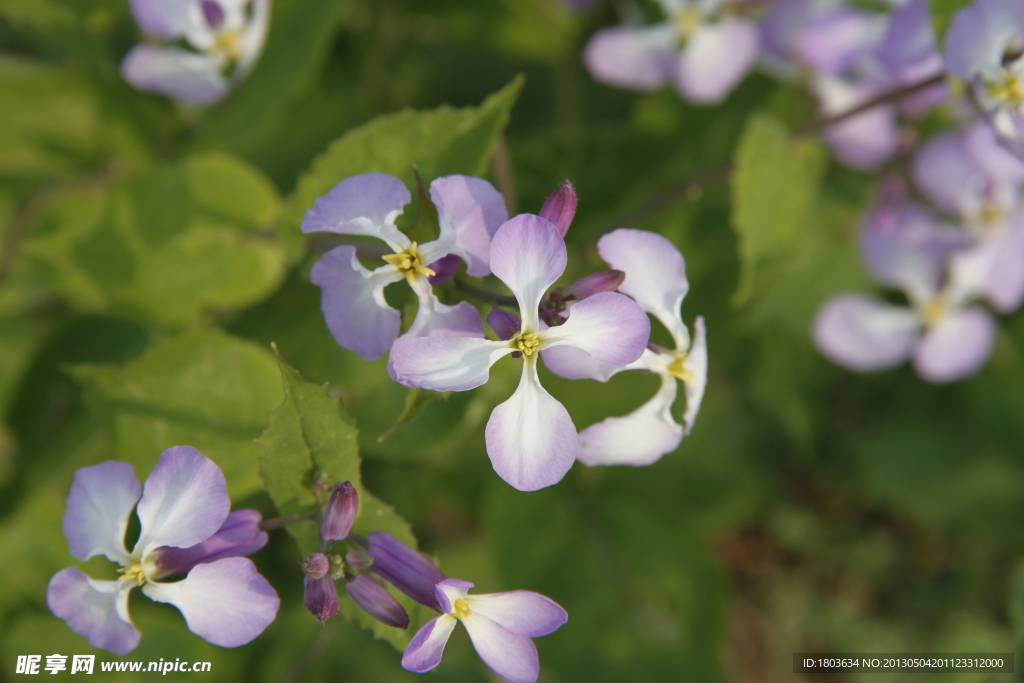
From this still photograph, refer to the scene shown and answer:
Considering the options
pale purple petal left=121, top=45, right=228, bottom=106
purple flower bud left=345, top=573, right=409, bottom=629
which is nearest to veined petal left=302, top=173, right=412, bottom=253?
purple flower bud left=345, top=573, right=409, bottom=629

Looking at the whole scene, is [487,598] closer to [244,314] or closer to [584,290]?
[584,290]

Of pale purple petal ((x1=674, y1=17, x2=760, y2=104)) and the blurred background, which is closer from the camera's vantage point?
the blurred background

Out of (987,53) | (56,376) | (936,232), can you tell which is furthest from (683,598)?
(56,376)

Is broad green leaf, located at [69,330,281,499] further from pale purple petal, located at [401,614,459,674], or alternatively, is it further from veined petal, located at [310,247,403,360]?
pale purple petal, located at [401,614,459,674]

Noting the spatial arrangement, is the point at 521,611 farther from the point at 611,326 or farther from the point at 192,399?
the point at 192,399

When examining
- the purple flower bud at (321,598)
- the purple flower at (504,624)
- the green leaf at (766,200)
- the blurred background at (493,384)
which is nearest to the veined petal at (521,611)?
the purple flower at (504,624)

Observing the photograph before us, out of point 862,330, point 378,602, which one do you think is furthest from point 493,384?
point 862,330

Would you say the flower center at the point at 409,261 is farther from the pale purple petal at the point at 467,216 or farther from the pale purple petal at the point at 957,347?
the pale purple petal at the point at 957,347
